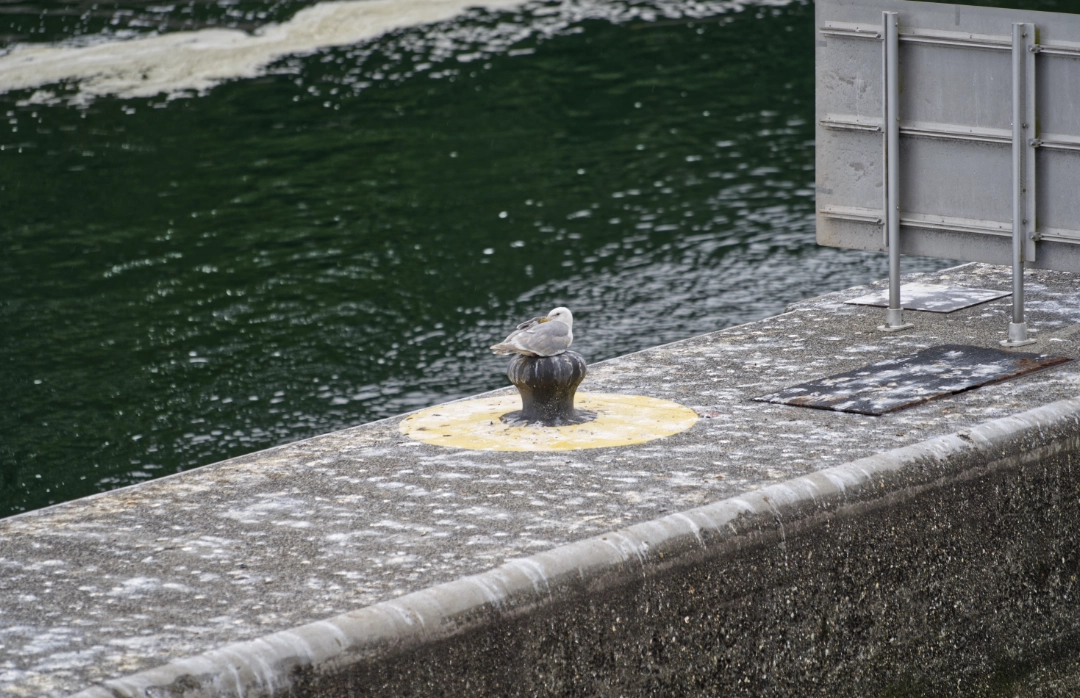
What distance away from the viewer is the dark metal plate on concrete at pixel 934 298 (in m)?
7.86

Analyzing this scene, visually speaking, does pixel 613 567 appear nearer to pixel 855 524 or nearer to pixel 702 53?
pixel 855 524

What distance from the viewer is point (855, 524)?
5.41 metres

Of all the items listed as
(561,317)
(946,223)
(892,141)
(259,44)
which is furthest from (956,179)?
(259,44)

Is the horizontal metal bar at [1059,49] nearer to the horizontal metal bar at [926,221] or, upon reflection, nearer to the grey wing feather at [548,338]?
the horizontal metal bar at [926,221]

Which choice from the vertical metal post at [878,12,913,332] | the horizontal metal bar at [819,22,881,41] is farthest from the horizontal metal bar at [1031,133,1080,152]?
the horizontal metal bar at [819,22,881,41]

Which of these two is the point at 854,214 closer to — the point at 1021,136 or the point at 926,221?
the point at 926,221

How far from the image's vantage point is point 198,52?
20.7 meters

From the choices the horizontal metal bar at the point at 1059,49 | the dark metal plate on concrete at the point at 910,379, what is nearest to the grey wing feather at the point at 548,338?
the dark metal plate on concrete at the point at 910,379

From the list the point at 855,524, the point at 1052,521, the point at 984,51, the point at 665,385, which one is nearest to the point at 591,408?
the point at 665,385

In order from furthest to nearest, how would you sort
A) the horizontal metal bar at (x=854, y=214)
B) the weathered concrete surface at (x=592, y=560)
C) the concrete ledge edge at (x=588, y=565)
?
the horizontal metal bar at (x=854, y=214) → the weathered concrete surface at (x=592, y=560) → the concrete ledge edge at (x=588, y=565)

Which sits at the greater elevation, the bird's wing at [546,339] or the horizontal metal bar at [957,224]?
the horizontal metal bar at [957,224]

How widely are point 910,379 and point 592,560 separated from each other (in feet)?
7.52

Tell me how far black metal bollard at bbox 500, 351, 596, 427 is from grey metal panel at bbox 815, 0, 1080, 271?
184 centimetres

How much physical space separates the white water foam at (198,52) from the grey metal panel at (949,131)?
13236 millimetres
